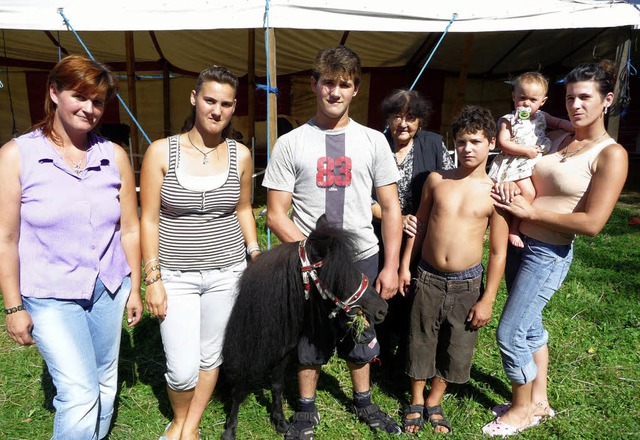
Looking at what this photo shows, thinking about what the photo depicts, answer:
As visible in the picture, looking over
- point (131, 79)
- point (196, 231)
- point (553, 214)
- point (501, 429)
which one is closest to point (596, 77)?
point (553, 214)

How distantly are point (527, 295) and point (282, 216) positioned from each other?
1.33 meters

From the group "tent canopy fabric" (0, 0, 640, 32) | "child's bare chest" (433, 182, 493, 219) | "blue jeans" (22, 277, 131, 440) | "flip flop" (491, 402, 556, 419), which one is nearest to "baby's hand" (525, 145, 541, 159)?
"child's bare chest" (433, 182, 493, 219)

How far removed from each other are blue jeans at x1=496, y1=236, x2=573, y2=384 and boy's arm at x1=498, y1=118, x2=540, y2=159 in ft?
1.70

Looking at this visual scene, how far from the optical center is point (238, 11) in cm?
454

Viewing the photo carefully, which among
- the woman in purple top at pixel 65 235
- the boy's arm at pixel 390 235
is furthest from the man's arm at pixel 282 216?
the woman in purple top at pixel 65 235

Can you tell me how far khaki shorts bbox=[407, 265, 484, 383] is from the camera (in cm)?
246

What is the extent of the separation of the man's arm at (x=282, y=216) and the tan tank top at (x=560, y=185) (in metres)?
1.20

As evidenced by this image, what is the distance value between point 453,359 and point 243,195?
1.45 meters

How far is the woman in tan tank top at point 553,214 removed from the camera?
82.9 inches

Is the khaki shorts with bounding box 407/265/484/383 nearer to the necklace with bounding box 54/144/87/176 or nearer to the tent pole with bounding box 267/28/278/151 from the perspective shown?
the necklace with bounding box 54/144/87/176

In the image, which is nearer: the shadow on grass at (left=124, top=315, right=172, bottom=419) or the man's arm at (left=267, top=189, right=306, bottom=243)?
the man's arm at (left=267, top=189, right=306, bottom=243)

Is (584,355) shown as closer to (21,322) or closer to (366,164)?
(366,164)

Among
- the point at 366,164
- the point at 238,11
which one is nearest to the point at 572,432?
the point at 366,164

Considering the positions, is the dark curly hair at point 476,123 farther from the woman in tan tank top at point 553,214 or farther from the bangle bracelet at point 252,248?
the bangle bracelet at point 252,248
